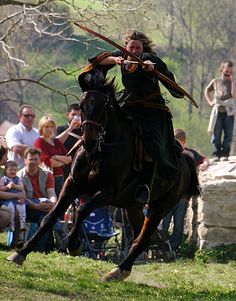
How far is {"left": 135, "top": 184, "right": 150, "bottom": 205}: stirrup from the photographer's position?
12.9 meters

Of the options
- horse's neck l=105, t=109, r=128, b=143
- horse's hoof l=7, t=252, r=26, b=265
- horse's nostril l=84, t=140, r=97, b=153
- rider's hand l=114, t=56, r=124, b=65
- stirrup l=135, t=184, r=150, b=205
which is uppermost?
rider's hand l=114, t=56, r=124, b=65

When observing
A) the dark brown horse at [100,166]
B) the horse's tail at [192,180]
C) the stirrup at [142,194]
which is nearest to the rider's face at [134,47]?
the dark brown horse at [100,166]

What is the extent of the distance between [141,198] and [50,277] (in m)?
1.43

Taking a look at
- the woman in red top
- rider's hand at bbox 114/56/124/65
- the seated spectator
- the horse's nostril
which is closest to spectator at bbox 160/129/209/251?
the woman in red top

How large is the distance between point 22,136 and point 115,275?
517cm

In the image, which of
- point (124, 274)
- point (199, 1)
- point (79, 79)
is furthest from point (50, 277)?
point (199, 1)

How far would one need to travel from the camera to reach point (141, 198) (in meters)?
12.9

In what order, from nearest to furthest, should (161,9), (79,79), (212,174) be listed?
(79,79) < (212,174) < (161,9)

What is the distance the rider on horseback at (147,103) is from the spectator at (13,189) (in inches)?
144

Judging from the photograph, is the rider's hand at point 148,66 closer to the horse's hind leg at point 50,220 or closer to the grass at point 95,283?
the horse's hind leg at point 50,220

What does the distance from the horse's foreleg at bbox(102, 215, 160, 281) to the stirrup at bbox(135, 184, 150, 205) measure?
2.51 ft

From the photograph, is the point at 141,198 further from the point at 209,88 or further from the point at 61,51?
the point at 61,51

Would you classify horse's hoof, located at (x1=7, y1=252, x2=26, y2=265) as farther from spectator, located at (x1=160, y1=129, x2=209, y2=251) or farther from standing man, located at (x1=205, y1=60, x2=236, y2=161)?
standing man, located at (x1=205, y1=60, x2=236, y2=161)

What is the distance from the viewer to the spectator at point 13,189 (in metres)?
16.3
